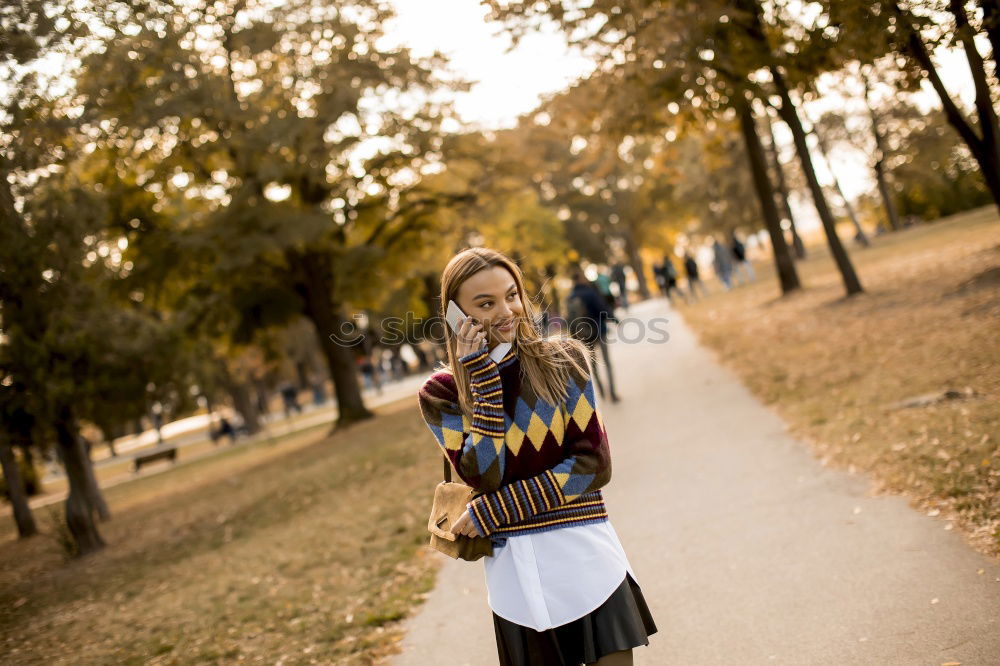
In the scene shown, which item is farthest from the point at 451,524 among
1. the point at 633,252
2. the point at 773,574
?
the point at 633,252

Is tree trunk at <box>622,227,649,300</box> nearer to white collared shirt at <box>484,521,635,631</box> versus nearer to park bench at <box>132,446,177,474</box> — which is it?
park bench at <box>132,446,177,474</box>

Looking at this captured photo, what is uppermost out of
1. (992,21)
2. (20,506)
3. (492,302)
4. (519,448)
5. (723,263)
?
(992,21)

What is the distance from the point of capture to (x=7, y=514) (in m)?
23.2

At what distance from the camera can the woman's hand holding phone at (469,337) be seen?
2.69 meters

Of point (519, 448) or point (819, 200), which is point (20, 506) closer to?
point (519, 448)

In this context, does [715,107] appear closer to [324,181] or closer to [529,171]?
[529,171]

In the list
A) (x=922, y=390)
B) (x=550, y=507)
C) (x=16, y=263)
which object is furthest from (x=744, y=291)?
(x=550, y=507)

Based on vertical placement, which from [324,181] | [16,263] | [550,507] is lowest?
[550,507]

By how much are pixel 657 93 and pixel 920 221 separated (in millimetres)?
40331

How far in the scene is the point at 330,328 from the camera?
22531 millimetres

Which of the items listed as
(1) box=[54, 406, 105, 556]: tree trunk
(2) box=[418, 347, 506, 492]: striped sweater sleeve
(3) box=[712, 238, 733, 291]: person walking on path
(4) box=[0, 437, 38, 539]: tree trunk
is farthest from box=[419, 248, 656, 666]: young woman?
(3) box=[712, 238, 733, 291]: person walking on path

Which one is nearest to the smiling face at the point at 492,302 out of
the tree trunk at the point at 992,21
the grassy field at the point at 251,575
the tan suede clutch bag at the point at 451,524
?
the tan suede clutch bag at the point at 451,524

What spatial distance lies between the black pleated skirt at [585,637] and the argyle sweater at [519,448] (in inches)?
11.1

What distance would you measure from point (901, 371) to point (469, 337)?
318 inches
